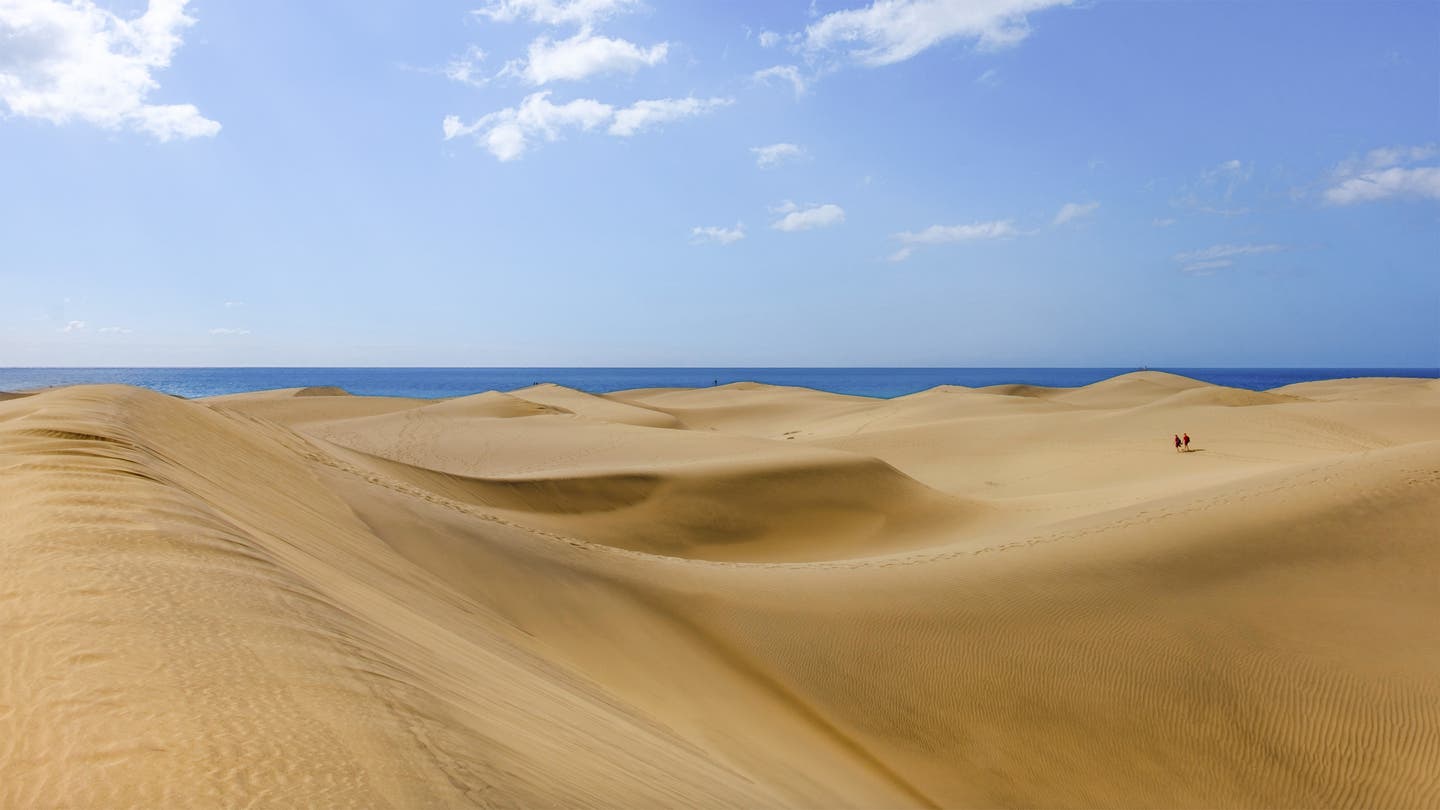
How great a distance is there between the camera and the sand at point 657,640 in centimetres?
223

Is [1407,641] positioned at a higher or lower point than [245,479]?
lower

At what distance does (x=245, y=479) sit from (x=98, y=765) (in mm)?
Answer: 5202

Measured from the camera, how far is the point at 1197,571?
339 inches

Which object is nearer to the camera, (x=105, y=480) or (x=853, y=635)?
(x=105, y=480)


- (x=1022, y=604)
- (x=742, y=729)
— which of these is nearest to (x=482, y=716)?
(x=742, y=729)

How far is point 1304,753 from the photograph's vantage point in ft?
21.4

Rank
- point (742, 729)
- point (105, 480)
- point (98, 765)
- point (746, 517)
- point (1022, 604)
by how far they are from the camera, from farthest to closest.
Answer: point (746, 517) → point (1022, 604) → point (742, 729) → point (105, 480) → point (98, 765)

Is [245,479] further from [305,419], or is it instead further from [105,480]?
[305,419]

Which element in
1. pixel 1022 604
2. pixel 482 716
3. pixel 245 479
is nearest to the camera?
pixel 482 716

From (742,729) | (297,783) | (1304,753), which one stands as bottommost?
(1304,753)

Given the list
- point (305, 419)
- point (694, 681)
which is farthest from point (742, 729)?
point (305, 419)

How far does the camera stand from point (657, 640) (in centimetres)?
716

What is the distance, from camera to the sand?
223 cm

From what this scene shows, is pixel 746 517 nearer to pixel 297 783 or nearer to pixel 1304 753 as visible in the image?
pixel 1304 753
